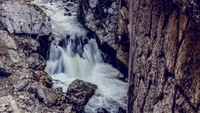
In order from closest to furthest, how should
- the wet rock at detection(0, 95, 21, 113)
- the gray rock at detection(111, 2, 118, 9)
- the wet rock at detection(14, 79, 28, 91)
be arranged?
the wet rock at detection(0, 95, 21, 113) → the wet rock at detection(14, 79, 28, 91) → the gray rock at detection(111, 2, 118, 9)

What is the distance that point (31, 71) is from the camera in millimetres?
8773

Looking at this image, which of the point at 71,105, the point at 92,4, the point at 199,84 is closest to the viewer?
the point at 199,84

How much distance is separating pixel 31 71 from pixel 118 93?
3.14 meters

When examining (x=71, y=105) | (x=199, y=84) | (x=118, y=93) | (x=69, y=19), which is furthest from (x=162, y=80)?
(x=69, y=19)

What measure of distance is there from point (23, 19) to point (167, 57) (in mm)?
6874

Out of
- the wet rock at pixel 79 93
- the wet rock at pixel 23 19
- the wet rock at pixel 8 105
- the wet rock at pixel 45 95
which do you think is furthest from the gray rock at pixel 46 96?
the wet rock at pixel 23 19

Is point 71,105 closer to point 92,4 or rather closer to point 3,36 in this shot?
point 3,36

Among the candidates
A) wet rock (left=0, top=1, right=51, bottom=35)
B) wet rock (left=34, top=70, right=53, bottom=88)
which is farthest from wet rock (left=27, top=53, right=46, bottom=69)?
wet rock (left=0, top=1, right=51, bottom=35)

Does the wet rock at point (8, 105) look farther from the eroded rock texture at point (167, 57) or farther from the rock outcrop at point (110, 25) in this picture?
the rock outcrop at point (110, 25)

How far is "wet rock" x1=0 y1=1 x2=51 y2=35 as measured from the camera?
31.4 ft

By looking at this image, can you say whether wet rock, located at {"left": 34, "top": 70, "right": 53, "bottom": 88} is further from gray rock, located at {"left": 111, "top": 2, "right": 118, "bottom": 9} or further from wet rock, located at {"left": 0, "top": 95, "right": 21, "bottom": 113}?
gray rock, located at {"left": 111, "top": 2, "right": 118, "bottom": 9}

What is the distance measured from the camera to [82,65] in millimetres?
10219

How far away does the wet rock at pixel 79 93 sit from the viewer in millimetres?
8039

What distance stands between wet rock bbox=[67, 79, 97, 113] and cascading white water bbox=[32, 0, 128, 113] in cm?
→ 21
